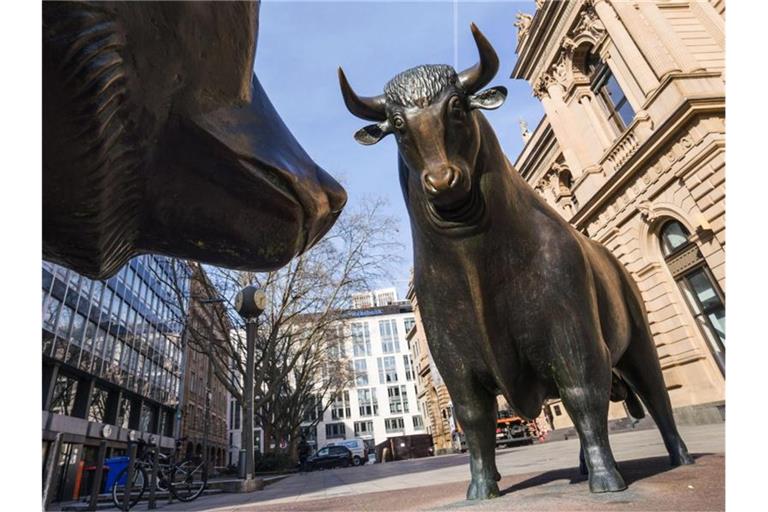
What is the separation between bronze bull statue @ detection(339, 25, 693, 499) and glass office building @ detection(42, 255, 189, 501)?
15560 mm

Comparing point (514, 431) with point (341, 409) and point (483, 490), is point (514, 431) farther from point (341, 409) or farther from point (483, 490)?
point (341, 409)

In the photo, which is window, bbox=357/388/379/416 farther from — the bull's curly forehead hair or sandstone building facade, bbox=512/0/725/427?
the bull's curly forehead hair

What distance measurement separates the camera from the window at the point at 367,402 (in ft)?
236

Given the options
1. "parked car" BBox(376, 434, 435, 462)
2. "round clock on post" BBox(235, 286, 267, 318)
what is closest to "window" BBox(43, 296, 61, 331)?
"round clock on post" BBox(235, 286, 267, 318)

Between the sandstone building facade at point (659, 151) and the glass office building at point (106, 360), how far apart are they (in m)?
15.6

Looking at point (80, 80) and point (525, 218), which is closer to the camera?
point (80, 80)

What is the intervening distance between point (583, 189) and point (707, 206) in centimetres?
597

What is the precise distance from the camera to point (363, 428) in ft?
234

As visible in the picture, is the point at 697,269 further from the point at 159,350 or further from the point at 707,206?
the point at 159,350

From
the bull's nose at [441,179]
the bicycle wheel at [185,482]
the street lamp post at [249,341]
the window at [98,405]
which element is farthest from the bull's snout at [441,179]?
the window at [98,405]

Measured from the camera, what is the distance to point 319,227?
975 mm

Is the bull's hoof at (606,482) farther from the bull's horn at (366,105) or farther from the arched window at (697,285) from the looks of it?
the arched window at (697,285)

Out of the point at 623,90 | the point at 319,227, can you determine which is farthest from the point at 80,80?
the point at 623,90

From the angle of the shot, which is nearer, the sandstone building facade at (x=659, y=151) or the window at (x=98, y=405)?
the sandstone building facade at (x=659, y=151)
